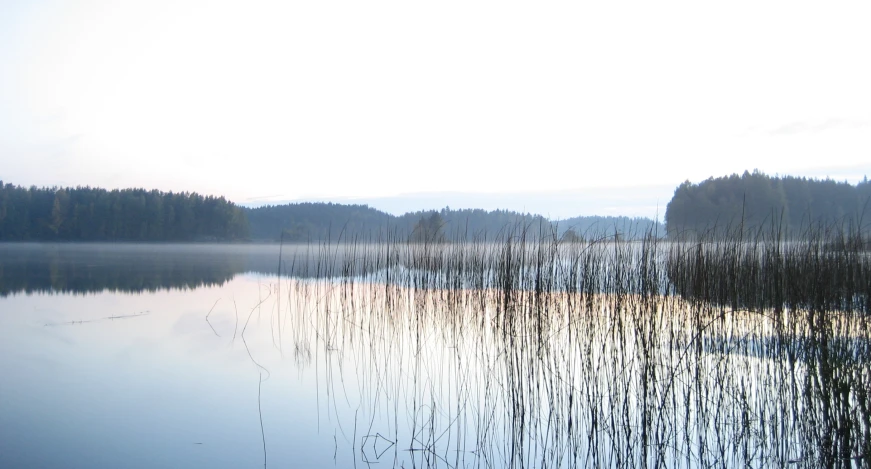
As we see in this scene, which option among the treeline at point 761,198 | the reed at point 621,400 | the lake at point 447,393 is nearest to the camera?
the reed at point 621,400

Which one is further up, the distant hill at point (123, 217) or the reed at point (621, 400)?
the distant hill at point (123, 217)

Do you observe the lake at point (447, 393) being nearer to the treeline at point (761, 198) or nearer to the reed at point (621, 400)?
the reed at point (621, 400)

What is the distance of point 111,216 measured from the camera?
174 ft

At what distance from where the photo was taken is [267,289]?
1105 cm

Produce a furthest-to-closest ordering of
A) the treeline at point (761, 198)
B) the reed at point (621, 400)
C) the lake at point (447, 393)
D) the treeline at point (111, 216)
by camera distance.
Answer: the treeline at point (111, 216) < the treeline at point (761, 198) < the lake at point (447, 393) < the reed at point (621, 400)

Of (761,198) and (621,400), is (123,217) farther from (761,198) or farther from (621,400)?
(621,400)

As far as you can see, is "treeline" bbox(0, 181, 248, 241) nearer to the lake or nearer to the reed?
the lake

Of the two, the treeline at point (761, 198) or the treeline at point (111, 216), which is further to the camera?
the treeline at point (111, 216)

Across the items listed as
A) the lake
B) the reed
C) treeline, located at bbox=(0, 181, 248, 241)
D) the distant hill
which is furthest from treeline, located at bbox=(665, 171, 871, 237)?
treeline, located at bbox=(0, 181, 248, 241)

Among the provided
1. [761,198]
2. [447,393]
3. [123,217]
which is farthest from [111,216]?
[447,393]

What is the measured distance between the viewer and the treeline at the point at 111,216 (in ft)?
169

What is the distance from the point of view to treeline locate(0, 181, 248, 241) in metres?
51.4

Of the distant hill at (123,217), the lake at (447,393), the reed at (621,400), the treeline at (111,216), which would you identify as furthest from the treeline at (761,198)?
the treeline at (111,216)

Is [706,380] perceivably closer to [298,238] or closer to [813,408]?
[813,408]
